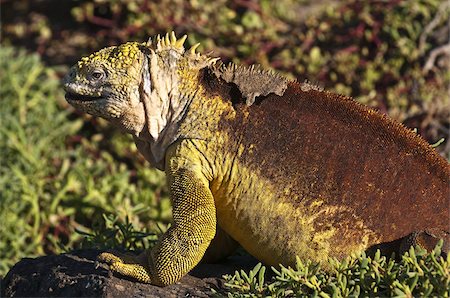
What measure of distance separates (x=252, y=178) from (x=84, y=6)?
6.62 m

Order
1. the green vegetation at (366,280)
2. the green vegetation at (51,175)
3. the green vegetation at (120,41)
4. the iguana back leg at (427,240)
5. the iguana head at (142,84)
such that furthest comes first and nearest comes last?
the green vegetation at (120,41) < the green vegetation at (51,175) < the iguana head at (142,84) < the iguana back leg at (427,240) < the green vegetation at (366,280)

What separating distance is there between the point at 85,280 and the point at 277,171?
114cm

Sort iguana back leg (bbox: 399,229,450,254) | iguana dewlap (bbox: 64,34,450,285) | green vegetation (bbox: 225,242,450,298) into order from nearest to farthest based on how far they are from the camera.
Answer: green vegetation (bbox: 225,242,450,298) → iguana back leg (bbox: 399,229,450,254) → iguana dewlap (bbox: 64,34,450,285)

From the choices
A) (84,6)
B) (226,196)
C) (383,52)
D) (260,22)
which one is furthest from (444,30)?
(226,196)

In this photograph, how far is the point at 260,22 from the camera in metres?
10.1

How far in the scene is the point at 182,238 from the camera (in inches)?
169

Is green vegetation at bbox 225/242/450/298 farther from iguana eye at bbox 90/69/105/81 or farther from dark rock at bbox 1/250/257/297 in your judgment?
iguana eye at bbox 90/69/105/81

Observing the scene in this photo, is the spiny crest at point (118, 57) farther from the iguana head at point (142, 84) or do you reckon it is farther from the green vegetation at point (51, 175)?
the green vegetation at point (51, 175)

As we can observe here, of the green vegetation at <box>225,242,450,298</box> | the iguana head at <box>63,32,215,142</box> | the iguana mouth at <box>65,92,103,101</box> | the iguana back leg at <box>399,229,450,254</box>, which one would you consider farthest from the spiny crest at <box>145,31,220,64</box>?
the iguana back leg at <box>399,229,450,254</box>

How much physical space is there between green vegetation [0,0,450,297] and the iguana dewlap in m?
1.73

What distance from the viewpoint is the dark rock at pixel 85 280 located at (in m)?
4.29

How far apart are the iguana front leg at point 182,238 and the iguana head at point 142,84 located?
0.40 meters

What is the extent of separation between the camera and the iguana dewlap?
4328 mm

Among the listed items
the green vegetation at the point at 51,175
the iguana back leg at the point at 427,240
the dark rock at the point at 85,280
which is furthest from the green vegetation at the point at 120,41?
the iguana back leg at the point at 427,240
